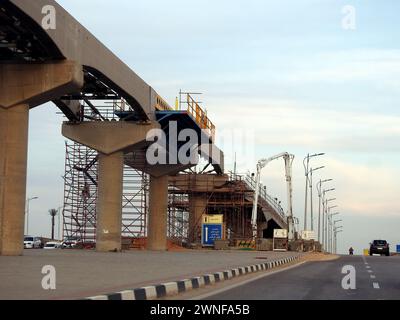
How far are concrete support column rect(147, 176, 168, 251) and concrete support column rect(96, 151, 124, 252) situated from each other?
13203 mm

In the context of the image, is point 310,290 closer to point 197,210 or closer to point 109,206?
point 109,206

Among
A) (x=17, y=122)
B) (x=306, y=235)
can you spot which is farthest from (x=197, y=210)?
(x=17, y=122)

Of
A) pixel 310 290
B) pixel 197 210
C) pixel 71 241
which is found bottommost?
pixel 310 290

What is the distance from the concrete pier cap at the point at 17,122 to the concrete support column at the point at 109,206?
1374 cm

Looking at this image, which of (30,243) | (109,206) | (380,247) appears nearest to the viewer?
(109,206)

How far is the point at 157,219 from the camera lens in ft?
205

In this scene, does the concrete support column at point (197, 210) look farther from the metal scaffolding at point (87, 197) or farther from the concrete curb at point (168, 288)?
the concrete curb at point (168, 288)

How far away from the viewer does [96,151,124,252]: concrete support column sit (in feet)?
160

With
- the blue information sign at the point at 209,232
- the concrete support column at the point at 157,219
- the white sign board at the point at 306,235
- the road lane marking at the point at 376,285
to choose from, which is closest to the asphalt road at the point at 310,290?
the road lane marking at the point at 376,285

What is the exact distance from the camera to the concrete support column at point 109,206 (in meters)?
48.8

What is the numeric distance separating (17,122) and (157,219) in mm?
28596

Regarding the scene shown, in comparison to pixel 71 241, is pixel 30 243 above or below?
below

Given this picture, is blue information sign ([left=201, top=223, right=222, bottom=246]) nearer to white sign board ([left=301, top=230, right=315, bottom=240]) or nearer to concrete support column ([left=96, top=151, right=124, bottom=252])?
white sign board ([left=301, top=230, right=315, bottom=240])
